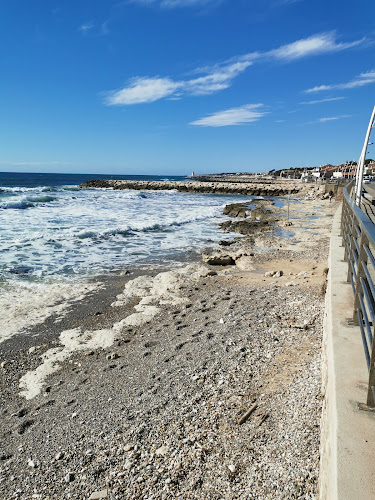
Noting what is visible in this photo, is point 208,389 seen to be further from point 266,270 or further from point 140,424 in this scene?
point 266,270

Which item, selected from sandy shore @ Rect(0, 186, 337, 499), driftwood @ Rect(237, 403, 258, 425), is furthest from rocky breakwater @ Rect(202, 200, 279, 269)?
driftwood @ Rect(237, 403, 258, 425)

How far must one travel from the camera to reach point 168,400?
376cm

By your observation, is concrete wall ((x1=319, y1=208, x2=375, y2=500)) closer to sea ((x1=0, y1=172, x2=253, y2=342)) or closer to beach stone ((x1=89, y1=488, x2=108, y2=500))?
beach stone ((x1=89, y1=488, x2=108, y2=500))

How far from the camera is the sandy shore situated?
2768 mm

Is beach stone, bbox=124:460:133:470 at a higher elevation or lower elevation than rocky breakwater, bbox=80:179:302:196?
lower

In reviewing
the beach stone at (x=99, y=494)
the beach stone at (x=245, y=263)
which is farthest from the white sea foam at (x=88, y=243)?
the beach stone at (x=99, y=494)

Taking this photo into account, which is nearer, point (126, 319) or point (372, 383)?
point (372, 383)

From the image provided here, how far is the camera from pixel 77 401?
4.04 metres

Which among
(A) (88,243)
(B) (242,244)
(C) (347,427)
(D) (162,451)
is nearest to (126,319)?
(D) (162,451)

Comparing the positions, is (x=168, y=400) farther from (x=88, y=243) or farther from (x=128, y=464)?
(x=88, y=243)

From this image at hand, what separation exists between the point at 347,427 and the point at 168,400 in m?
2.27

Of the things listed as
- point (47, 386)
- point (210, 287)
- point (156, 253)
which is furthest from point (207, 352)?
point (156, 253)

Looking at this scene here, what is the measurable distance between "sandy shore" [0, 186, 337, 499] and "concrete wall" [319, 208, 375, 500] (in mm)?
759

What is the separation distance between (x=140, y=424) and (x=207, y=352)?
1511 mm
